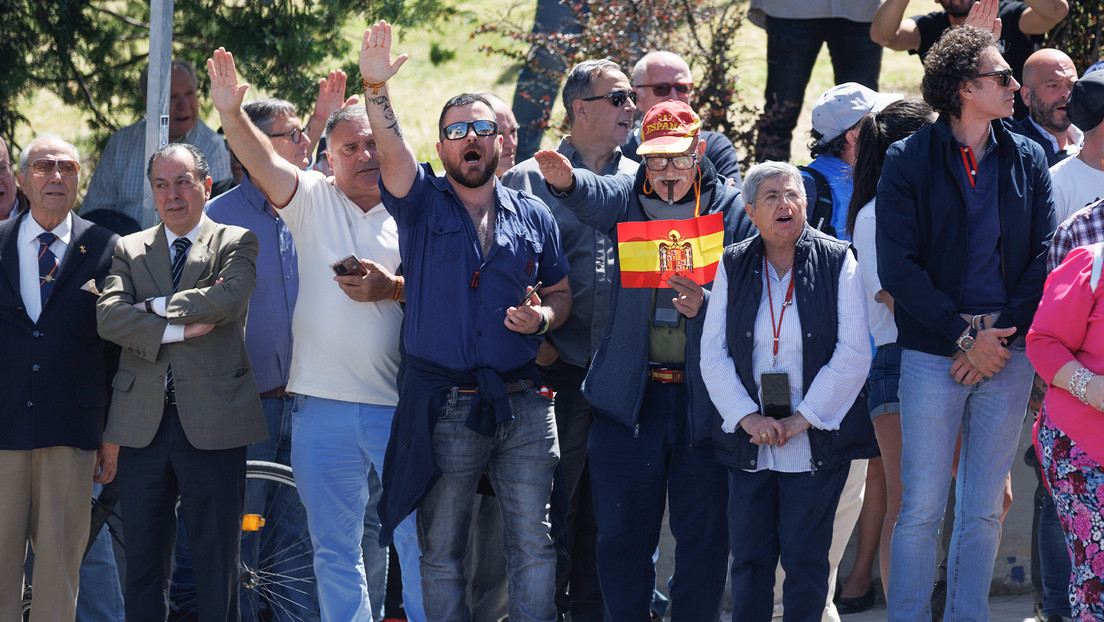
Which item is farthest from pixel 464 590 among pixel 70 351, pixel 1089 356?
pixel 1089 356

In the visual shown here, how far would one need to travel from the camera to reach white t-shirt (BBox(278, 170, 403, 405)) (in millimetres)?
5059

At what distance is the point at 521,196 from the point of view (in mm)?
4992

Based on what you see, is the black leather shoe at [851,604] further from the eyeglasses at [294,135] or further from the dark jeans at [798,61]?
the eyeglasses at [294,135]

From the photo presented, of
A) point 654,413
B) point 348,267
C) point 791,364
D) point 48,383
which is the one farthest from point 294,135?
point 791,364

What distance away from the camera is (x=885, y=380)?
521cm

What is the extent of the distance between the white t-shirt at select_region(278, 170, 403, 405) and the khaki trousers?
3.41 feet

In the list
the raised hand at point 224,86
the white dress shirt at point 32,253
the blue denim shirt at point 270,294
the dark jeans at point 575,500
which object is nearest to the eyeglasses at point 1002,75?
the dark jeans at point 575,500

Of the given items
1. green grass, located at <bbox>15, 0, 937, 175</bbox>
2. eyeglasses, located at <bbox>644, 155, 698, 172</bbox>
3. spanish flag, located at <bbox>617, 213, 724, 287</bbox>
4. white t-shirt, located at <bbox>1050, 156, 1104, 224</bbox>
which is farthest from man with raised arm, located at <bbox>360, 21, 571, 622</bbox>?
green grass, located at <bbox>15, 0, 937, 175</bbox>

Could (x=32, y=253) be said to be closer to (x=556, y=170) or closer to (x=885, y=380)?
(x=556, y=170)

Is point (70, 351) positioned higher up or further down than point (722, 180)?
further down

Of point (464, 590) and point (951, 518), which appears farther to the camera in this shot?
point (951, 518)

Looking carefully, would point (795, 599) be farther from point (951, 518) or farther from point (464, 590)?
point (951, 518)

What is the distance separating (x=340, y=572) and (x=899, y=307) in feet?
8.43

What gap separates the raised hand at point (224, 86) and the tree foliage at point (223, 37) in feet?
6.62
